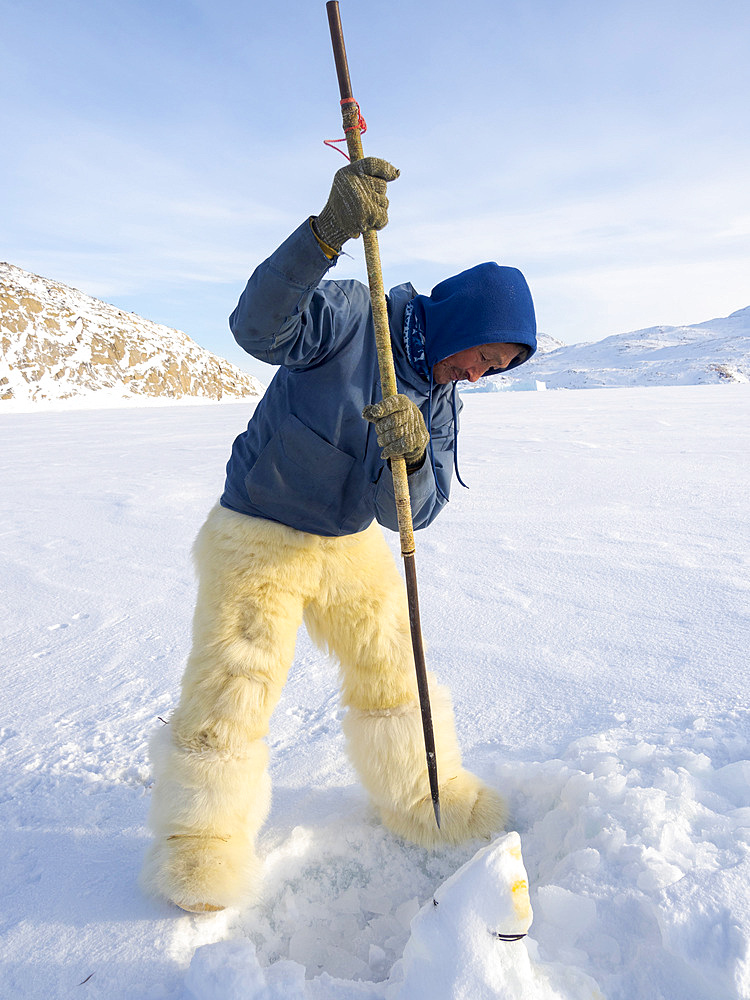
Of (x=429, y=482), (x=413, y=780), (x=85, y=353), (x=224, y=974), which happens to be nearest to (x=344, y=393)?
(x=429, y=482)

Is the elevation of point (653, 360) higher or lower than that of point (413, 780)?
higher

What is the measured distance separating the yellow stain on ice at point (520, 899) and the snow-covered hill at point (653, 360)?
50.3 meters

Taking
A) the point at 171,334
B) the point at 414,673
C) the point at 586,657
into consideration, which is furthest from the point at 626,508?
the point at 171,334

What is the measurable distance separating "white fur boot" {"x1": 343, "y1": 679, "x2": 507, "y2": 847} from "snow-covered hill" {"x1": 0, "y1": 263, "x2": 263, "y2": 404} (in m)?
42.4

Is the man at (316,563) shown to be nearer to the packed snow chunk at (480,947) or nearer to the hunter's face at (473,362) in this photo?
the hunter's face at (473,362)

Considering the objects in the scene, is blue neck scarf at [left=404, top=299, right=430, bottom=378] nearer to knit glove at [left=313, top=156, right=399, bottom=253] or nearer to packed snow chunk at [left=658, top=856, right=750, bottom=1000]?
knit glove at [left=313, top=156, right=399, bottom=253]

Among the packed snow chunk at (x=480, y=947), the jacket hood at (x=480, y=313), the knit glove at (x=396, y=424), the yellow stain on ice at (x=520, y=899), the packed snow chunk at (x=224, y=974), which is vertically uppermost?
the jacket hood at (x=480, y=313)

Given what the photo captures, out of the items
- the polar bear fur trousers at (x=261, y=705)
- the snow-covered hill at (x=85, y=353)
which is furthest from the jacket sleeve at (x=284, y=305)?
the snow-covered hill at (x=85, y=353)

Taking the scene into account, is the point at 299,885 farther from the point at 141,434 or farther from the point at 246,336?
the point at 141,434

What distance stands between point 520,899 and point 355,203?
4.91ft

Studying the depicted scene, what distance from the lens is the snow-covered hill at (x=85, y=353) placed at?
133ft

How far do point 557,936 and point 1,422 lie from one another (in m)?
19.6

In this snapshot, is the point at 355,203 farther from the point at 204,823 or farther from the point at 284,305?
the point at 204,823

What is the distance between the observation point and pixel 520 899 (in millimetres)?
1249
